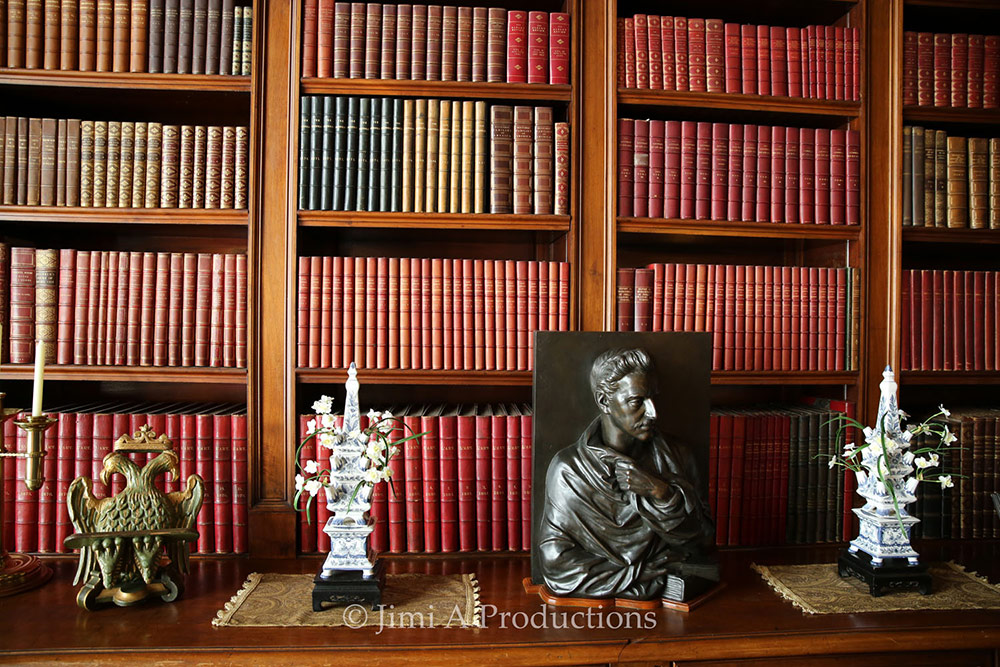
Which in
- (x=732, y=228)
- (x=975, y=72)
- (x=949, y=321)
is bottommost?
(x=949, y=321)

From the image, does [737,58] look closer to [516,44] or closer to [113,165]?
[516,44]

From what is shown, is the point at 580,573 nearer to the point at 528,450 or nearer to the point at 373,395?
the point at 528,450

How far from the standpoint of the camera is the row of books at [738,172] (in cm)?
215

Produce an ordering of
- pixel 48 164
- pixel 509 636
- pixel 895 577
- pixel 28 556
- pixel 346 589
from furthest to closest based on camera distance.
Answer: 1. pixel 48 164
2. pixel 28 556
3. pixel 895 577
4. pixel 346 589
5. pixel 509 636

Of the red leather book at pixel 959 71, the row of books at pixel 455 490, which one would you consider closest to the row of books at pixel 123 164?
the row of books at pixel 455 490

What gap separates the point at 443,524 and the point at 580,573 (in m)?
0.54

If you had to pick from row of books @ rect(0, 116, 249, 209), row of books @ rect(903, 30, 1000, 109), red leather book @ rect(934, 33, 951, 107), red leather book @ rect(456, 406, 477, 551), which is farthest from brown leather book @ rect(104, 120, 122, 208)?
red leather book @ rect(934, 33, 951, 107)

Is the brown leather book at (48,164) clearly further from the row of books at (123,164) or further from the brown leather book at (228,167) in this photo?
the brown leather book at (228,167)

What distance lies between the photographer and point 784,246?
2.58 metres

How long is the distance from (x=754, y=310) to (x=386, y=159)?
1.33m

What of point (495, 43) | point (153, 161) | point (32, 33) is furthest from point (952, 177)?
point (32, 33)

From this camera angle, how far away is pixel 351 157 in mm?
2078

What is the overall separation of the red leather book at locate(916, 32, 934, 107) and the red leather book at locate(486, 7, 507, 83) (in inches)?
56.7

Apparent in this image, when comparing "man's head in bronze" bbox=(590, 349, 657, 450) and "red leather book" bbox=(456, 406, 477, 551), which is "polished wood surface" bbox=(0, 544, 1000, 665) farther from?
"man's head in bronze" bbox=(590, 349, 657, 450)
